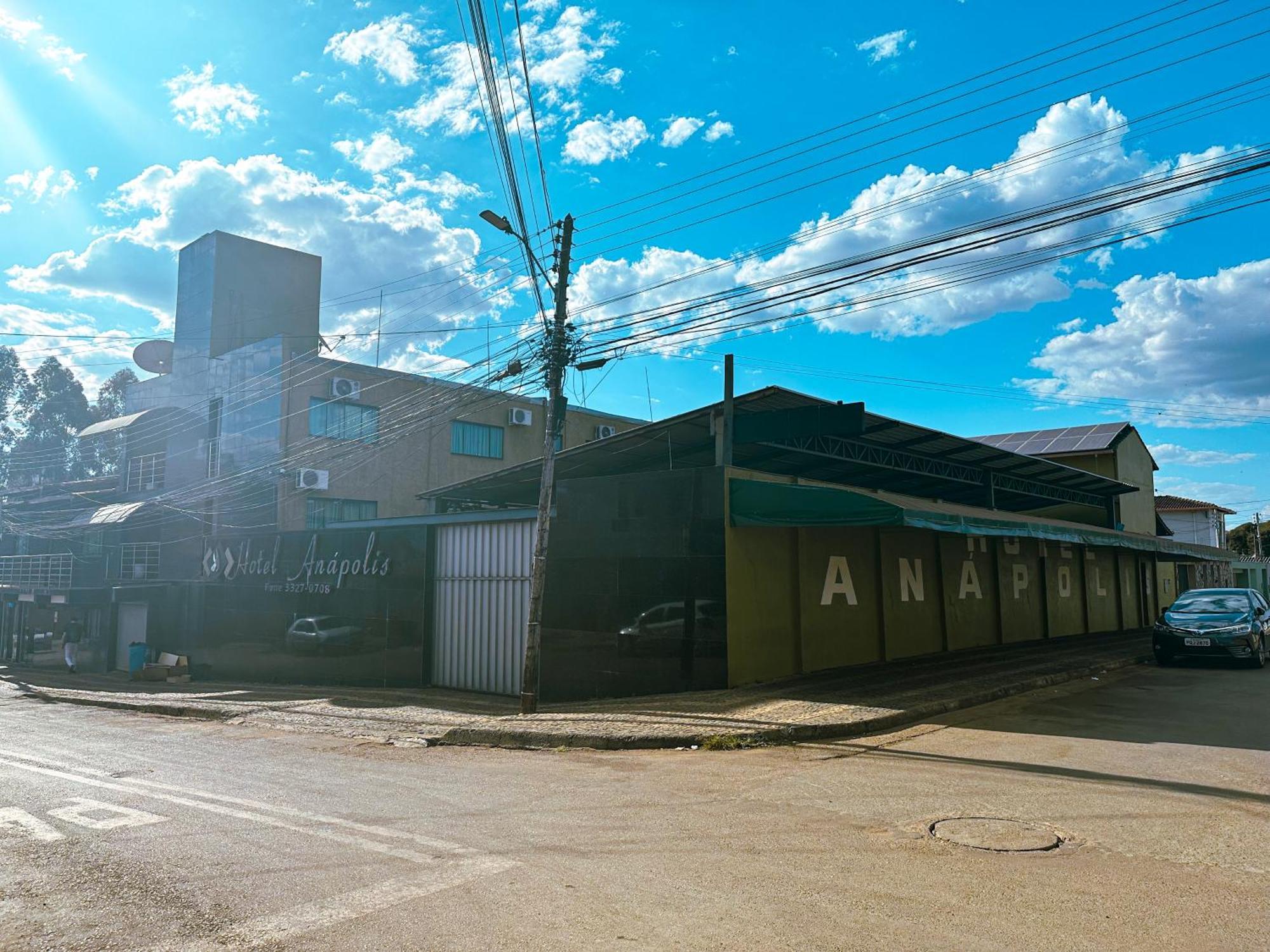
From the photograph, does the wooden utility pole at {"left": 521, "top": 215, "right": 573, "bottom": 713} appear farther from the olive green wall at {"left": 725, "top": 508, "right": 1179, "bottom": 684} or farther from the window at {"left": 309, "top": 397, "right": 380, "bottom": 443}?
the window at {"left": 309, "top": 397, "right": 380, "bottom": 443}

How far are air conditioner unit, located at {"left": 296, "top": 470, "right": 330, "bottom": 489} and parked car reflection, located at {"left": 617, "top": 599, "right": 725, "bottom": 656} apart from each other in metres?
17.1

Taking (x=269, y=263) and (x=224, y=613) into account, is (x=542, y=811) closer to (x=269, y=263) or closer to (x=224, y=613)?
(x=224, y=613)

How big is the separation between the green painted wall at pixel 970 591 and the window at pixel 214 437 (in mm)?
24685

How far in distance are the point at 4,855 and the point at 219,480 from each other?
26106mm

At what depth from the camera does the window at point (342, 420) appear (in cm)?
2902

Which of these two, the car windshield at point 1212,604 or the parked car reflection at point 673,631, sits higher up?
the car windshield at point 1212,604

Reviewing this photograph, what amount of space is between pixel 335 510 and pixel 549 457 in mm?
18988

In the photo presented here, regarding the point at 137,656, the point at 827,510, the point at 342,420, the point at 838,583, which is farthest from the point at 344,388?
the point at 827,510

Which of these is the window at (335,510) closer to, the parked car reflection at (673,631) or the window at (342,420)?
the window at (342,420)

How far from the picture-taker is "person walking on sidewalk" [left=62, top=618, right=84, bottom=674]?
3156 centimetres

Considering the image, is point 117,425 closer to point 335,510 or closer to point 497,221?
point 335,510

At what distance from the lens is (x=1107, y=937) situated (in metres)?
4.19

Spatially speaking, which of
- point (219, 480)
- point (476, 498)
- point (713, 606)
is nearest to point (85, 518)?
point (219, 480)

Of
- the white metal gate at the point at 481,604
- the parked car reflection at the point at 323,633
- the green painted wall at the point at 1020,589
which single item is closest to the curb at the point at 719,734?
Result: the white metal gate at the point at 481,604
